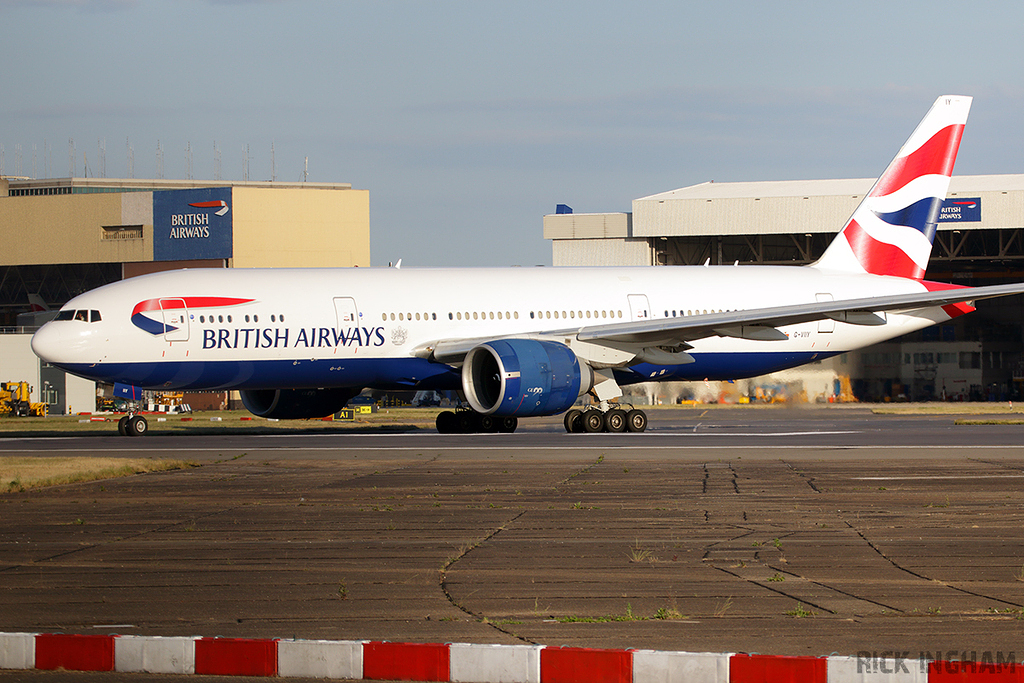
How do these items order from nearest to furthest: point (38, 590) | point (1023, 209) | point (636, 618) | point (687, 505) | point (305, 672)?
1. point (305, 672)
2. point (636, 618)
3. point (38, 590)
4. point (687, 505)
5. point (1023, 209)

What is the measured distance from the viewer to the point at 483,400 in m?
23.8

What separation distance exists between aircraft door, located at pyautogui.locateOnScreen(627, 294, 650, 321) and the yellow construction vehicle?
97.1ft

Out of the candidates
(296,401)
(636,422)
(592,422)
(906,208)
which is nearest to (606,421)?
(592,422)

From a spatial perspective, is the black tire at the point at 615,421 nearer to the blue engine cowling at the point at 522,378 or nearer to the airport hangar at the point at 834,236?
the blue engine cowling at the point at 522,378

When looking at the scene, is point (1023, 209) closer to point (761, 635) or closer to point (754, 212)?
point (754, 212)

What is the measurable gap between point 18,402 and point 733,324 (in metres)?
34.8

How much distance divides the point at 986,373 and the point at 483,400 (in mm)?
40521

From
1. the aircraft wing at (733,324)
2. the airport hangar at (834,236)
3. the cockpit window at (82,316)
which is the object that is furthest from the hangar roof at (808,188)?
the cockpit window at (82,316)

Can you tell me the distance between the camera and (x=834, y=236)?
53.8 meters

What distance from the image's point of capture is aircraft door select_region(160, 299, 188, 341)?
23.8 meters

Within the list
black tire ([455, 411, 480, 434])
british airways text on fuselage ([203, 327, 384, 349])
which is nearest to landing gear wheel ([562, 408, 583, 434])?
black tire ([455, 411, 480, 434])

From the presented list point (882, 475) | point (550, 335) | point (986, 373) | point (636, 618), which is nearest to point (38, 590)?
point (636, 618)

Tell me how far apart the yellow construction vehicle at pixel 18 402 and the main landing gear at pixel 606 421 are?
29.3 meters

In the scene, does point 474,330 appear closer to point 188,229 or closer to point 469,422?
point 469,422
